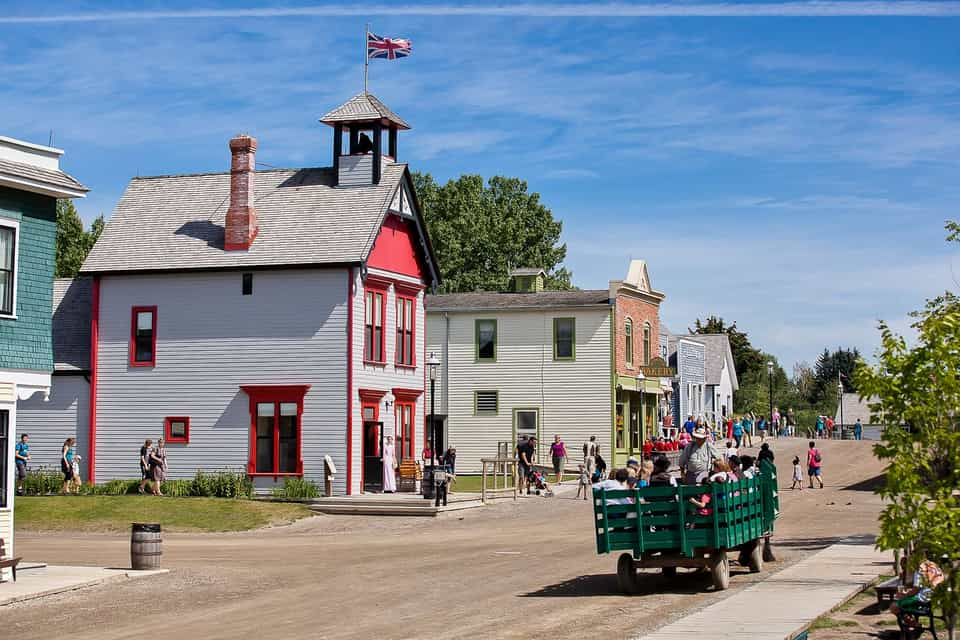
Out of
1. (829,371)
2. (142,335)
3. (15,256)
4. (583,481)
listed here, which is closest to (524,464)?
(583,481)

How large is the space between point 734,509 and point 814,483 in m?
31.6

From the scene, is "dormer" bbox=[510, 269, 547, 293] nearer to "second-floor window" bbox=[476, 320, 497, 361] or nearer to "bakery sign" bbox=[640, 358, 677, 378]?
"second-floor window" bbox=[476, 320, 497, 361]

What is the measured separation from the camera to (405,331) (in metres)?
44.3

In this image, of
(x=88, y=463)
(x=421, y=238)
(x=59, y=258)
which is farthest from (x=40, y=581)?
(x=59, y=258)

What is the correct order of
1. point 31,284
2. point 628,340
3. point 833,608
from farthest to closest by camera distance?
1. point 628,340
2. point 31,284
3. point 833,608

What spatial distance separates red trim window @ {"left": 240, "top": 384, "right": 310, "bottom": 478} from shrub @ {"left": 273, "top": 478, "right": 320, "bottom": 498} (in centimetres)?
48

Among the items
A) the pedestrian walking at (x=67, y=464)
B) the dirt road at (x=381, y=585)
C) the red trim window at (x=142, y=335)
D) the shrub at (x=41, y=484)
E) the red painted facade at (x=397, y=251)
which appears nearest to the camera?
the dirt road at (x=381, y=585)

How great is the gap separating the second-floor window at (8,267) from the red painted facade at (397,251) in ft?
63.5

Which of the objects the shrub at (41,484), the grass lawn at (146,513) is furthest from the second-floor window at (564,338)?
the shrub at (41,484)

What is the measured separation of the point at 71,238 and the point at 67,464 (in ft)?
111

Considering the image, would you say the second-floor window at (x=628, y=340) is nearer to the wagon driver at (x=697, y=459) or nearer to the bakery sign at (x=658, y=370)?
the bakery sign at (x=658, y=370)

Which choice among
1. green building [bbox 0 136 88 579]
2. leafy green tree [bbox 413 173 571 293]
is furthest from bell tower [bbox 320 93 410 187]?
leafy green tree [bbox 413 173 571 293]

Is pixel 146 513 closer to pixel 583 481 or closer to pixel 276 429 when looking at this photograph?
pixel 276 429

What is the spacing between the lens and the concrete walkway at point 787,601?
14.6 metres
